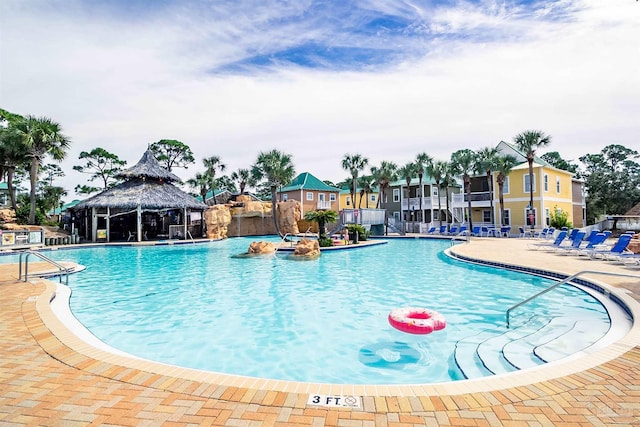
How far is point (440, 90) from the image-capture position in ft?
40.8

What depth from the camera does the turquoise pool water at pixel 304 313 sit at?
5238mm

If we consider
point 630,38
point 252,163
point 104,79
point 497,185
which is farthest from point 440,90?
point 252,163

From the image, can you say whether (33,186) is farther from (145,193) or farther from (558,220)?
(558,220)

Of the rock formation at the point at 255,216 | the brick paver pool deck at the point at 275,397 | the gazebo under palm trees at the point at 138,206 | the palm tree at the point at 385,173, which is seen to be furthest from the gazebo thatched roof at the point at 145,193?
the brick paver pool deck at the point at 275,397

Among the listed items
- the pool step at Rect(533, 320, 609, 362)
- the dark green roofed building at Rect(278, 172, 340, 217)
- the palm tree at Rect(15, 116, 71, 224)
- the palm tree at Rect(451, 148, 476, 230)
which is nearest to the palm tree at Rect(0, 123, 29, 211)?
the palm tree at Rect(15, 116, 71, 224)

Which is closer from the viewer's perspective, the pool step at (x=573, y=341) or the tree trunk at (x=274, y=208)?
the pool step at (x=573, y=341)

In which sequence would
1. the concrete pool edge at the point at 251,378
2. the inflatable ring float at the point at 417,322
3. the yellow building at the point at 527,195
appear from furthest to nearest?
the yellow building at the point at 527,195
the inflatable ring float at the point at 417,322
the concrete pool edge at the point at 251,378

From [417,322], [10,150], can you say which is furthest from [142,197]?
[417,322]

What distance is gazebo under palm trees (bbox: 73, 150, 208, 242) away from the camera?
84.6 ft

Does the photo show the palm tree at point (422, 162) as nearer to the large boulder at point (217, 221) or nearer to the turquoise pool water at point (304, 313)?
the large boulder at point (217, 221)

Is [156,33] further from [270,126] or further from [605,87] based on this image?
[605,87]

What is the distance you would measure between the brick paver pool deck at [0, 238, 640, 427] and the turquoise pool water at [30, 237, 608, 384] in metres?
1.59

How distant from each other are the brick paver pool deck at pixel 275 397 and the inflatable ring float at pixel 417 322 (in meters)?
2.02

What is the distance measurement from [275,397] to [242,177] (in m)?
41.8
